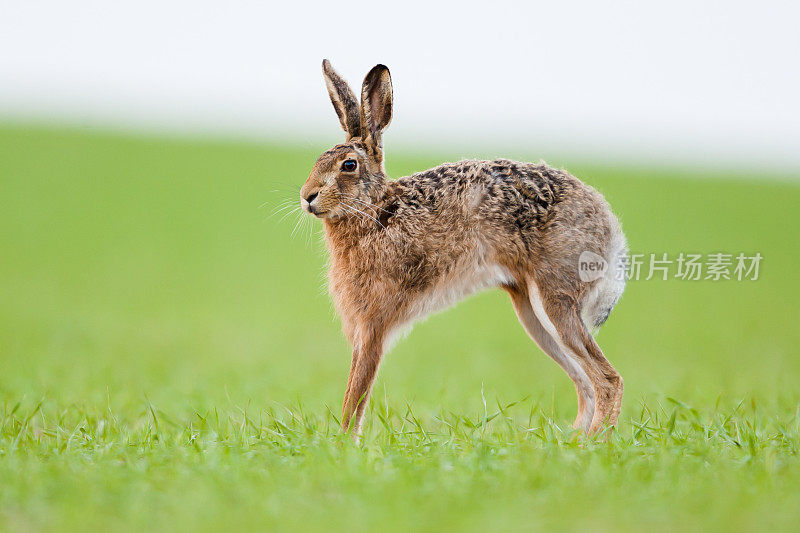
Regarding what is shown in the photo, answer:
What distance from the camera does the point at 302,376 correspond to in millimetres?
9258

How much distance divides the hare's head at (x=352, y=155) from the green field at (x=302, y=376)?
18.9 inches

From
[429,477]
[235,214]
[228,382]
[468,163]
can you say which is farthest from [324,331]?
[429,477]

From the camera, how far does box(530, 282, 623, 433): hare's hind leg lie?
507cm

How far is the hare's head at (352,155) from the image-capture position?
5.01m

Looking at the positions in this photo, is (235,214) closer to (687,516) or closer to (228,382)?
(228,382)

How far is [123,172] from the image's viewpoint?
72.8 feet

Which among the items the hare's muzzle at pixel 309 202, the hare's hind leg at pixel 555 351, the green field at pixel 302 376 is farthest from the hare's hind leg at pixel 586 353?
the hare's muzzle at pixel 309 202

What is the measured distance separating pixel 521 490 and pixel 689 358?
29.4 feet

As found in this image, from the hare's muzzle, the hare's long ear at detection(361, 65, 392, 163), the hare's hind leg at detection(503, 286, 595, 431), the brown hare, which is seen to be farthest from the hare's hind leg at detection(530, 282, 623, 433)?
the hare's muzzle

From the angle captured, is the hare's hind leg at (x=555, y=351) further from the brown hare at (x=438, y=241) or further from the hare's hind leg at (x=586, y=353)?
the hare's hind leg at (x=586, y=353)

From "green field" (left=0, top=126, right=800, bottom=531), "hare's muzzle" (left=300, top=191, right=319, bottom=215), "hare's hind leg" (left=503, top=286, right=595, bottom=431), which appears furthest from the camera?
"hare's hind leg" (left=503, top=286, right=595, bottom=431)

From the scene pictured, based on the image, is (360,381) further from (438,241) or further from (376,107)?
(376,107)

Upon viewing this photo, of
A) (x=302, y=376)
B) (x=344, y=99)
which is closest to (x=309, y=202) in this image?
(x=344, y=99)

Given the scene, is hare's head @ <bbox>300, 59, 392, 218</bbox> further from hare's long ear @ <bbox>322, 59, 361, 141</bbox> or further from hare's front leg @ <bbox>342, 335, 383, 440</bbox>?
hare's front leg @ <bbox>342, 335, 383, 440</bbox>
